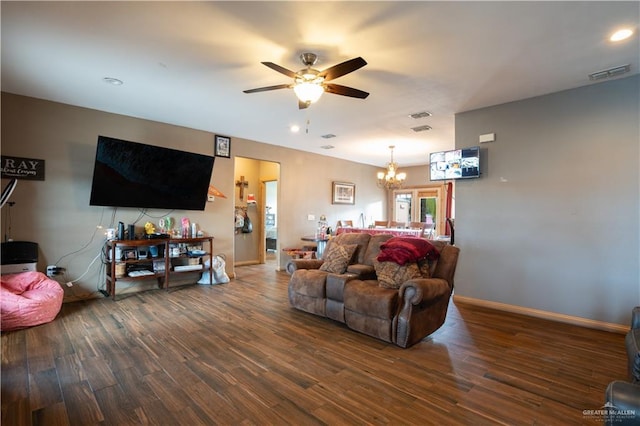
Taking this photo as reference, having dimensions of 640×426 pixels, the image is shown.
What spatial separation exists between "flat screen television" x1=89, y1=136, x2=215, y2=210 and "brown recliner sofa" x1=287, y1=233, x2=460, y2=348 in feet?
7.72

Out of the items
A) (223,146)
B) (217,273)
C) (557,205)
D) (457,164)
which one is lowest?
(217,273)

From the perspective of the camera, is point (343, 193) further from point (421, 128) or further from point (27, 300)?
point (27, 300)

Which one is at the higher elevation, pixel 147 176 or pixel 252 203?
pixel 147 176

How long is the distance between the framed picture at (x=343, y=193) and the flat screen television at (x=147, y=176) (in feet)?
11.7

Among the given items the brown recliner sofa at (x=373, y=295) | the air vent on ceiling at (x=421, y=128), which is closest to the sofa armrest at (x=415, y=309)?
the brown recliner sofa at (x=373, y=295)

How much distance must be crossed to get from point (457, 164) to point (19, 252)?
5.93 meters

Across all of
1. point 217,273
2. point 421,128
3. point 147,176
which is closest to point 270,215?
point 217,273

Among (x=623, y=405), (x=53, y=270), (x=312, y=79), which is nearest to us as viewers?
(x=623, y=405)

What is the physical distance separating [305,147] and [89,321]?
16.2 ft

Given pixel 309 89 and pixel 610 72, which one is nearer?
pixel 309 89

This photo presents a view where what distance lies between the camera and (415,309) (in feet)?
9.59

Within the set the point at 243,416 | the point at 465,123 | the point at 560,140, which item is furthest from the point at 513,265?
the point at 243,416

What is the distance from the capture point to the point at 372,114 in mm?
4625

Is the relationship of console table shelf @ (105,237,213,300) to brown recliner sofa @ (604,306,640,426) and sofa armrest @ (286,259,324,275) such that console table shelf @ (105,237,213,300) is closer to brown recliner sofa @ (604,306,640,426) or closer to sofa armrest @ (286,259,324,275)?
sofa armrest @ (286,259,324,275)
